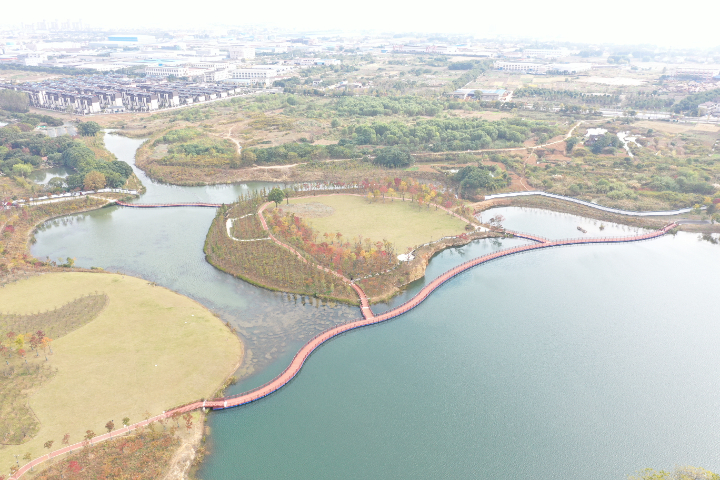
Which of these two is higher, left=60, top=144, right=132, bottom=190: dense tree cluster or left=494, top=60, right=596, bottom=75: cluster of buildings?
left=494, top=60, right=596, bottom=75: cluster of buildings

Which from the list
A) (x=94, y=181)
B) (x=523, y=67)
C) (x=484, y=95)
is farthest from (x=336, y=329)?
(x=523, y=67)

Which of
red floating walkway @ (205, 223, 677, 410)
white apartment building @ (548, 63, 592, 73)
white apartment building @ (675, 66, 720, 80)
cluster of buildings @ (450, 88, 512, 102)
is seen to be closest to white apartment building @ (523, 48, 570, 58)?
white apartment building @ (548, 63, 592, 73)

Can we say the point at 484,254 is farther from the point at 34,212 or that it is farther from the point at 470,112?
the point at 470,112

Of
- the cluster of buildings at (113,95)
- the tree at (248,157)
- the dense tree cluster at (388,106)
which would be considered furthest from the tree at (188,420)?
the cluster of buildings at (113,95)

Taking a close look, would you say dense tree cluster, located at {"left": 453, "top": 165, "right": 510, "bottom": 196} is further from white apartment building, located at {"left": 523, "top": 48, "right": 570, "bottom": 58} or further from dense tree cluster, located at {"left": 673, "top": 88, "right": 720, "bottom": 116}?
white apartment building, located at {"left": 523, "top": 48, "right": 570, "bottom": 58}

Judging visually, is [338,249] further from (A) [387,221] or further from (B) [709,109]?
(B) [709,109]

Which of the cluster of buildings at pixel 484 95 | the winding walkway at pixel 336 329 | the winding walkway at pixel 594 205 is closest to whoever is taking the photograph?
the winding walkway at pixel 336 329

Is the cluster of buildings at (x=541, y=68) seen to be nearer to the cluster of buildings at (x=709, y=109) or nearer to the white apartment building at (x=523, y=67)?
the white apartment building at (x=523, y=67)
